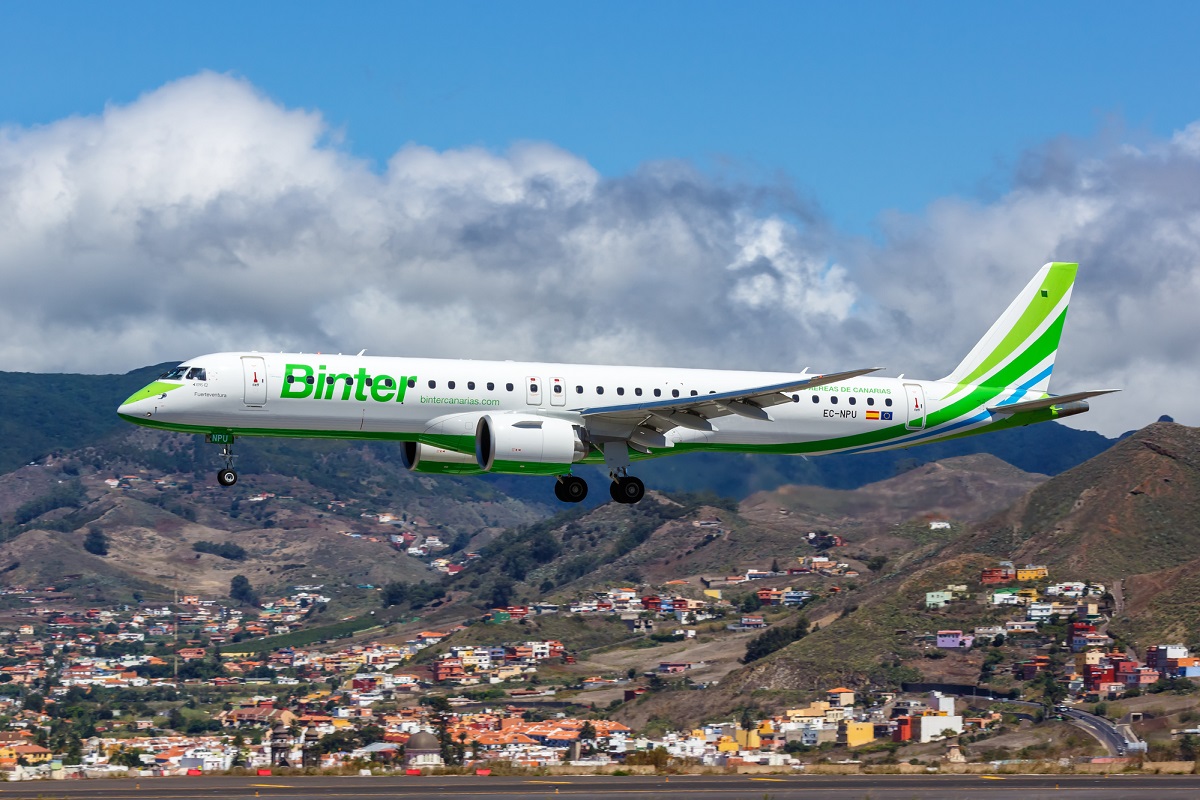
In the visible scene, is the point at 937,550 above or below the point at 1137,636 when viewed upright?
above

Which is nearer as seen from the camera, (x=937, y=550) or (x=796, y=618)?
(x=937, y=550)

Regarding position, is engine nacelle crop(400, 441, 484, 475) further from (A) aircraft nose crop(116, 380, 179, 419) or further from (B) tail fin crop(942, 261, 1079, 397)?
(B) tail fin crop(942, 261, 1079, 397)

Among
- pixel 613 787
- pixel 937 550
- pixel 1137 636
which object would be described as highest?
pixel 937 550

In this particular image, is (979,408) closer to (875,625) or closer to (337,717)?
(875,625)

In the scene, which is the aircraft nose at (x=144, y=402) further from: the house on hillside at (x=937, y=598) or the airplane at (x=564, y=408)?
the house on hillside at (x=937, y=598)

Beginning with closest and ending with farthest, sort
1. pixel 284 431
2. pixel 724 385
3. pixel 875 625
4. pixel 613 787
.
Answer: pixel 613 787 < pixel 284 431 < pixel 724 385 < pixel 875 625

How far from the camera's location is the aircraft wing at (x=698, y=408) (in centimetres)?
5531

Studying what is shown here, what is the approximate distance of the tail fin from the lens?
65.0 metres

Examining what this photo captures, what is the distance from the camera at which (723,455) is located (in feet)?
216

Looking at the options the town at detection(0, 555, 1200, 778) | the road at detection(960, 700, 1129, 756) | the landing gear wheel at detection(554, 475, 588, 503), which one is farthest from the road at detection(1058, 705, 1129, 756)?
the landing gear wheel at detection(554, 475, 588, 503)

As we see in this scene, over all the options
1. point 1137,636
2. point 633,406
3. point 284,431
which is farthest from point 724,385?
point 1137,636

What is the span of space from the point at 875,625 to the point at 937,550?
23054mm

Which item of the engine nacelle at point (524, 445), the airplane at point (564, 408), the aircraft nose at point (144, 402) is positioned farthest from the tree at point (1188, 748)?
the aircraft nose at point (144, 402)

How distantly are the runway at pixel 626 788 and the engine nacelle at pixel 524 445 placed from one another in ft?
34.7
